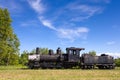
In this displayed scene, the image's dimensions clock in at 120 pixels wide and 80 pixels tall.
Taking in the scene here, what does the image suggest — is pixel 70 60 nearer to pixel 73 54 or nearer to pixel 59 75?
pixel 73 54

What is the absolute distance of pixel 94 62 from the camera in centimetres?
4341

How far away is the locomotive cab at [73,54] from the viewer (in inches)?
1698

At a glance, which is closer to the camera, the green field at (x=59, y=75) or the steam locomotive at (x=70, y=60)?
the green field at (x=59, y=75)

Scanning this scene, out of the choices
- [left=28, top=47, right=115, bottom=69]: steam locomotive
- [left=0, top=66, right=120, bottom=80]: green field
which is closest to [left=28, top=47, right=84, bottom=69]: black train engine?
[left=28, top=47, right=115, bottom=69]: steam locomotive

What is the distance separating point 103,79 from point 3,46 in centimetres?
3088

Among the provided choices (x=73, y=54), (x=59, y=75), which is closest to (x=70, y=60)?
(x=73, y=54)

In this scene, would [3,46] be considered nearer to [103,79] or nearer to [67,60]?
[67,60]

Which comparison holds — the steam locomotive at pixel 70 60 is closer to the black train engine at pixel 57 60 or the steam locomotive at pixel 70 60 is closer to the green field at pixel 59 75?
the black train engine at pixel 57 60

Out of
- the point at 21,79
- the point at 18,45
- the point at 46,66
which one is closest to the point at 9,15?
the point at 18,45

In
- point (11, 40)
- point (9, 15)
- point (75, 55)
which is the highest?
point (9, 15)

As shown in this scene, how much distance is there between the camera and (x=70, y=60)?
141 feet

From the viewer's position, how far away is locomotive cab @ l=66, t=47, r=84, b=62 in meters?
43.1

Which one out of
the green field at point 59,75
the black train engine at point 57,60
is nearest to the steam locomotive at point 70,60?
the black train engine at point 57,60

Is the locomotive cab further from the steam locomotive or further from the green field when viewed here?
the green field
